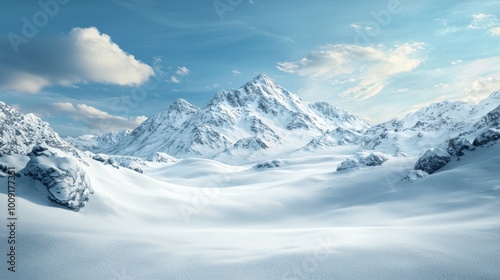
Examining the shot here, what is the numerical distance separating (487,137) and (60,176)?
37.5m

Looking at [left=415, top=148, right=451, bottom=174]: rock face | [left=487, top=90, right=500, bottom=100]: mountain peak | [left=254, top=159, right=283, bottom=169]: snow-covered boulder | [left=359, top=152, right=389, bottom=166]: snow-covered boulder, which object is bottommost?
[left=415, top=148, right=451, bottom=174]: rock face

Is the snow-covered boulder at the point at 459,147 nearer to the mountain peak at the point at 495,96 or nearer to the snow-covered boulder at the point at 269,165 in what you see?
the snow-covered boulder at the point at 269,165

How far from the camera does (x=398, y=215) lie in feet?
71.2

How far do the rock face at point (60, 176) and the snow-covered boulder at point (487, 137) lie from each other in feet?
118

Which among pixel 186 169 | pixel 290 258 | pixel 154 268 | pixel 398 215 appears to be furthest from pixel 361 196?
pixel 186 169

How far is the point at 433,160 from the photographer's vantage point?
3064cm

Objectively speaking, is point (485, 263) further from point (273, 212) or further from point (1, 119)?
point (1, 119)

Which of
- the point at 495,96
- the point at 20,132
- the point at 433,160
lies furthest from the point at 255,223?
the point at 495,96

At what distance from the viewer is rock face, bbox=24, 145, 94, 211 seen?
17.4m

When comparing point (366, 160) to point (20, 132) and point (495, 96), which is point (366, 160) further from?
point (495, 96)

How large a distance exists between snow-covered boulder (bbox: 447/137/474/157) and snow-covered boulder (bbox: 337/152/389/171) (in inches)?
393

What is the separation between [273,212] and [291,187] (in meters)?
9.75

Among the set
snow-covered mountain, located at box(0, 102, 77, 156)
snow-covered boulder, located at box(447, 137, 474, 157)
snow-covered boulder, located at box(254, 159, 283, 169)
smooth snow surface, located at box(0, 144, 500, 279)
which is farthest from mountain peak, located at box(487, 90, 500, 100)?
snow-covered mountain, located at box(0, 102, 77, 156)

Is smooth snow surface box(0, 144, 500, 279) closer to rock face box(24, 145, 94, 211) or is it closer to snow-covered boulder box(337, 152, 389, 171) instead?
rock face box(24, 145, 94, 211)
